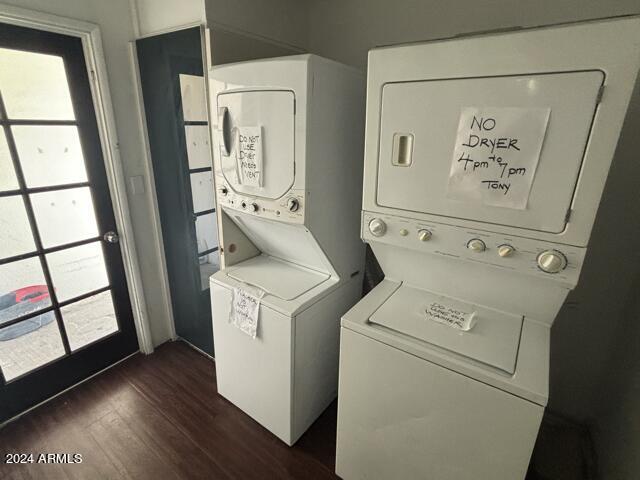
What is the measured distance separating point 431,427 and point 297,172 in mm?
1043

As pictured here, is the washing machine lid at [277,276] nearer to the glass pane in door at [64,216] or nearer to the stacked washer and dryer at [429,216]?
the stacked washer and dryer at [429,216]

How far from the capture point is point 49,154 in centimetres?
166

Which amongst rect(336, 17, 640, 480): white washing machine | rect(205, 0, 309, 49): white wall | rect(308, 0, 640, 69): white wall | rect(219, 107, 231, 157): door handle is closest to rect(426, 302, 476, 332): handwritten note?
rect(336, 17, 640, 480): white washing machine

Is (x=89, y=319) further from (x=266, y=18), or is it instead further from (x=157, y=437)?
(x=266, y=18)

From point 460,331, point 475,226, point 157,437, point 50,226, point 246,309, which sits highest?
point 475,226

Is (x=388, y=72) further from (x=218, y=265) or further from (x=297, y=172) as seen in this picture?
(x=218, y=265)

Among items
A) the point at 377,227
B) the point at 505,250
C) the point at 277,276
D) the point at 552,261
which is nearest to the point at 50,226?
the point at 277,276

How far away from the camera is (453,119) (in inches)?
38.4

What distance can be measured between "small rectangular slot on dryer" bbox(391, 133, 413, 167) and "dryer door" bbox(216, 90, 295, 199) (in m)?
0.40

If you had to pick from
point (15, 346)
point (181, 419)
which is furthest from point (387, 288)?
point (15, 346)

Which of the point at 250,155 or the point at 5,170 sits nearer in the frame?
the point at 250,155

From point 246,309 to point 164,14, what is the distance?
5.07 ft

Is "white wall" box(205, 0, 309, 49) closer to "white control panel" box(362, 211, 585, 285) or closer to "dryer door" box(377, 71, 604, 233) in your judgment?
"dryer door" box(377, 71, 604, 233)

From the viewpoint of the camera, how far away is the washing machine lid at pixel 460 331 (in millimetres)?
997
